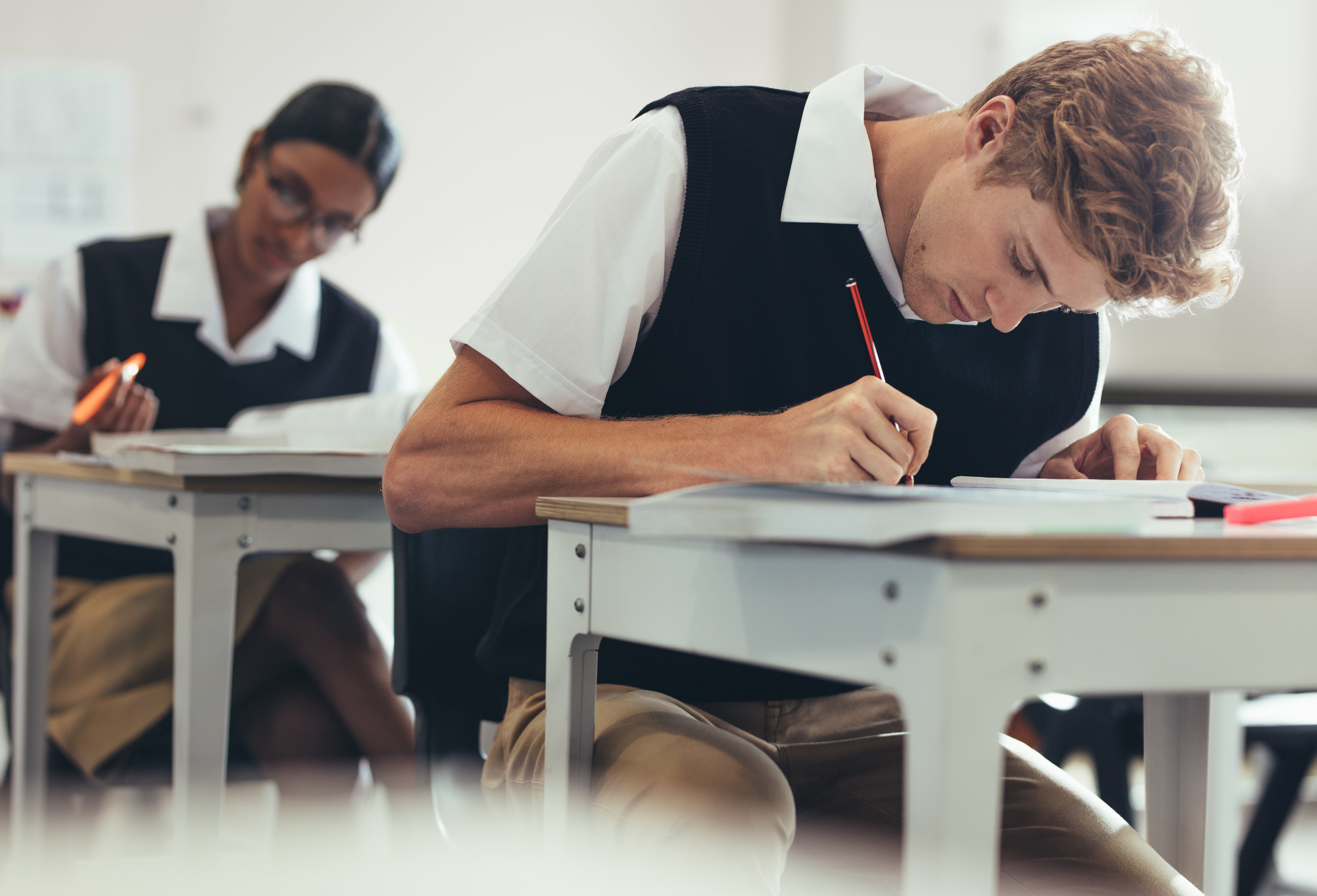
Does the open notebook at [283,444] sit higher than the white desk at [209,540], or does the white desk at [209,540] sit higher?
the open notebook at [283,444]

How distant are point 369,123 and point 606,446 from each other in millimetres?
1342

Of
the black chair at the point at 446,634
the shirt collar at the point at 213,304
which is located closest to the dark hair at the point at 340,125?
the shirt collar at the point at 213,304

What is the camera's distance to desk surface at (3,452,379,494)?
1.17 meters

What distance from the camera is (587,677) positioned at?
0.77 metres

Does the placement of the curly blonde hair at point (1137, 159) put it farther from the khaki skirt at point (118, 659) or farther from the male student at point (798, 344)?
the khaki skirt at point (118, 659)

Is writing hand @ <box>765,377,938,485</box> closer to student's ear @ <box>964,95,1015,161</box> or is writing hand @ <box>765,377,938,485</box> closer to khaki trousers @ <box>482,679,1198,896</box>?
khaki trousers @ <box>482,679,1198,896</box>

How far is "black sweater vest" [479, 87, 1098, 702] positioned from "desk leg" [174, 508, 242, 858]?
371 mm

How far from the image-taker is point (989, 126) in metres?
0.91

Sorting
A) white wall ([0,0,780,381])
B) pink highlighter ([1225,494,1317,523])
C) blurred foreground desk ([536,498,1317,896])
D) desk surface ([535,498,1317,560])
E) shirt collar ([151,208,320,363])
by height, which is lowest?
blurred foreground desk ([536,498,1317,896])

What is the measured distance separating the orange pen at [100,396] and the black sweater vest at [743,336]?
0.87 metres

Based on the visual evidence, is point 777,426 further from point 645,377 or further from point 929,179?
point 929,179

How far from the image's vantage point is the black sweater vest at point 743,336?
925 mm

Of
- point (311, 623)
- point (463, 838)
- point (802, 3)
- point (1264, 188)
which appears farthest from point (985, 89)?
point (802, 3)

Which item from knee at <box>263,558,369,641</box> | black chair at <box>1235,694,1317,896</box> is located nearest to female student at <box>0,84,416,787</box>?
knee at <box>263,558,369,641</box>
